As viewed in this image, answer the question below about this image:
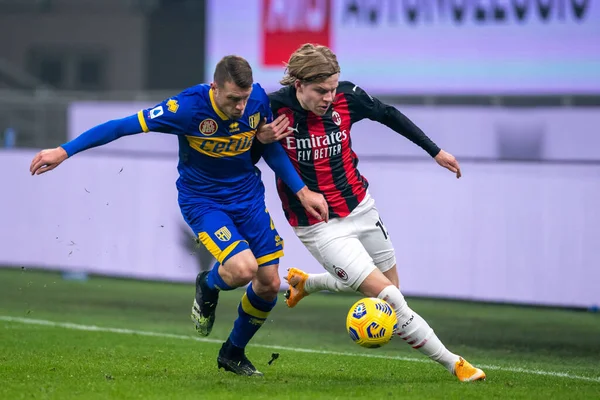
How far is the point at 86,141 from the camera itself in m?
6.87

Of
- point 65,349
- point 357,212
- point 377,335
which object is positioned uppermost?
point 357,212

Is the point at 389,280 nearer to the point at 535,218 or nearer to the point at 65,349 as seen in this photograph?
the point at 65,349

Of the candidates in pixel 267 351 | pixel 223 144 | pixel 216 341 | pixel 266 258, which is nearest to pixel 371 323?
pixel 266 258

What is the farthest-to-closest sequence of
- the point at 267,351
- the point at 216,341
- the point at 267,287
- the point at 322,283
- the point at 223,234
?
the point at 216,341 → the point at 267,351 → the point at 322,283 → the point at 267,287 → the point at 223,234

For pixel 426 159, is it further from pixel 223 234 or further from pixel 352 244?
pixel 223 234

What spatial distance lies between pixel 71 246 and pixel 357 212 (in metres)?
7.79

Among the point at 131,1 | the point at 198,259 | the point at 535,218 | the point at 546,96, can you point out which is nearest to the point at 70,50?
the point at 131,1

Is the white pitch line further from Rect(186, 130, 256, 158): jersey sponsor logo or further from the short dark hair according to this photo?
the short dark hair

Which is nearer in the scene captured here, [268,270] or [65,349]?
[268,270]

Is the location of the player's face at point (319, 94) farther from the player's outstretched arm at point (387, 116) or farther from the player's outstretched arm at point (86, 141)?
the player's outstretched arm at point (86, 141)

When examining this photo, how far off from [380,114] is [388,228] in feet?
16.7

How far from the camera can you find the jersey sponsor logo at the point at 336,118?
7430 mm

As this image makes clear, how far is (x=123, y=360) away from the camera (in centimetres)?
809

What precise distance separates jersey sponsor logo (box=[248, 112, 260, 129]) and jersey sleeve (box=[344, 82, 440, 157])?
68 centimetres
